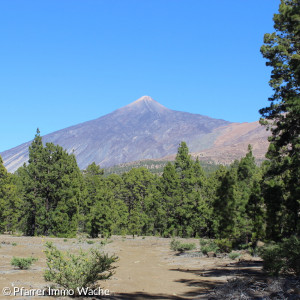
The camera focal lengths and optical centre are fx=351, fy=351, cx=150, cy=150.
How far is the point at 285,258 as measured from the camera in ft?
38.0

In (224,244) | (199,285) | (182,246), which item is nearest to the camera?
(199,285)

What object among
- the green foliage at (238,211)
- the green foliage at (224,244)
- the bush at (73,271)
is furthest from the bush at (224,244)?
the bush at (73,271)

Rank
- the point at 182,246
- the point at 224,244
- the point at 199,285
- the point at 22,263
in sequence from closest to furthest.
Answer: the point at 199,285
the point at 22,263
the point at 224,244
the point at 182,246

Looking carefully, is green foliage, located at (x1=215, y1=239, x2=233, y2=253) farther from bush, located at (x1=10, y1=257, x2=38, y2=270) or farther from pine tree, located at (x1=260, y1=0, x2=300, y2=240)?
bush, located at (x1=10, y1=257, x2=38, y2=270)

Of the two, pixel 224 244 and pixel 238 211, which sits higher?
pixel 238 211

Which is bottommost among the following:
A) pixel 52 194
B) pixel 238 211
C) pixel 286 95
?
pixel 238 211

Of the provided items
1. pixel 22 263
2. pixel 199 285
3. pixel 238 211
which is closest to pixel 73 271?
pixel 199 285

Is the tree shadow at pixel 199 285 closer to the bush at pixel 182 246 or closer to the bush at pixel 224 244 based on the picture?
the bush at pixel 224 244

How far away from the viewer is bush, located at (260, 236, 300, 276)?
10992 millimetres

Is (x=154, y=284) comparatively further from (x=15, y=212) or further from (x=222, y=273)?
(x=15, y=212)

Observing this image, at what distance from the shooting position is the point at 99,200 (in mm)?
45625

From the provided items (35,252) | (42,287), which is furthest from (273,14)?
(35,252)

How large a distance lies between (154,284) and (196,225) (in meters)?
34.6

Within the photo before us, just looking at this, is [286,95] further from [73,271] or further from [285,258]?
[73,271]
